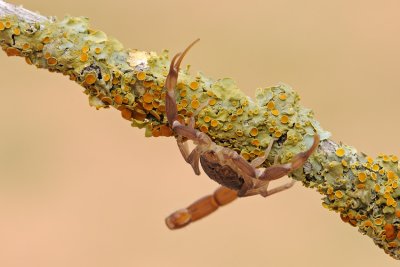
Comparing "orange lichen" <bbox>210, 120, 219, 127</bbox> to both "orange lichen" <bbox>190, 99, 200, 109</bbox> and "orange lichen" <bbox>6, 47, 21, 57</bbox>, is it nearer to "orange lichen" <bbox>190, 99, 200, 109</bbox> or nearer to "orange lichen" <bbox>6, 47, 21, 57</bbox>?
"orange lichen" <bbox>190, 99, 200, 109</bbox>

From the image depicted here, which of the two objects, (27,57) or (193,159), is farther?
(193,159)

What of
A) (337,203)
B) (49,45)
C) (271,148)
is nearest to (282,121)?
(271,148)

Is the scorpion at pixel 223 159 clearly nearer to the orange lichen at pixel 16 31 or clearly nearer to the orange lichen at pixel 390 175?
the orange lichen at pixel 390 175

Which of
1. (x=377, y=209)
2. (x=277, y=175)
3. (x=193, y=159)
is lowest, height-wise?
(x=377, y=209)

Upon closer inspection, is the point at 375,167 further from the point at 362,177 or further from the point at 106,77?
the point at 106,77

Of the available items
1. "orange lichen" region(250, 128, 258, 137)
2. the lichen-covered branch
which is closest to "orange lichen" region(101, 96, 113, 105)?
the lichen-covered branch

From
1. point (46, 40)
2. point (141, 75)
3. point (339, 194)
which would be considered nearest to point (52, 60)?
point (46, 40)

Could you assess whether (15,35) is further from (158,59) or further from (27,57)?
(158,59)

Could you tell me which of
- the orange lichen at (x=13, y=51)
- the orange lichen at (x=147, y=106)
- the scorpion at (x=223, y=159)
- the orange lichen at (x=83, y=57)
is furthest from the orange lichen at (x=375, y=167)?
the orange lichen at (x=13, y=51)
